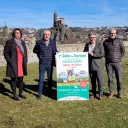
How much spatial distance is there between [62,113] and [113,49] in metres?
2.29

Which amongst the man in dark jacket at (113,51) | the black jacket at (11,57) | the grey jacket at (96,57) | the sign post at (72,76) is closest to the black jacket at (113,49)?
Result: the man in dark jacket at (113,51)

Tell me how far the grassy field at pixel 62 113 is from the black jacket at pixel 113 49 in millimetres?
1103

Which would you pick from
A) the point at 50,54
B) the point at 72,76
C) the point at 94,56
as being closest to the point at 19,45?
the point at 50,54

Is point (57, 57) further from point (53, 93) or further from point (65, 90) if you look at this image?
point (53, 93)

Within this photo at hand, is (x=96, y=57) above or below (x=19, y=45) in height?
below

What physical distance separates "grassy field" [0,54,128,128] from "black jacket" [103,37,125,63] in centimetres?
110

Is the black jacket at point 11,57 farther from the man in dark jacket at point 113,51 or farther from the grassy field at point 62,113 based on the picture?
the man in dark jacket at point 113,51

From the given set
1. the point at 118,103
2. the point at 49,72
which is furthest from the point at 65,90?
the point at 118,103

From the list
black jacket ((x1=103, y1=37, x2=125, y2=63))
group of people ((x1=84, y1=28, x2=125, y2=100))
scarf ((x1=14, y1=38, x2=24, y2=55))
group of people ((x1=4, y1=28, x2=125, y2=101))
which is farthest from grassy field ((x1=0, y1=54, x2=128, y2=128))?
scarf ((x1=14, y1=38, x2=24, y2=55))

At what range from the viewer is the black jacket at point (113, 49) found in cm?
892

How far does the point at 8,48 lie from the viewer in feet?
29.7

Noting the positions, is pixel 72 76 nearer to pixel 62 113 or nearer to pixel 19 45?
pixel 62 113

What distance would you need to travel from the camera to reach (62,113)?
7.85 meters

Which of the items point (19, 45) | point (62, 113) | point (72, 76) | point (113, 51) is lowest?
point (62, 113)
